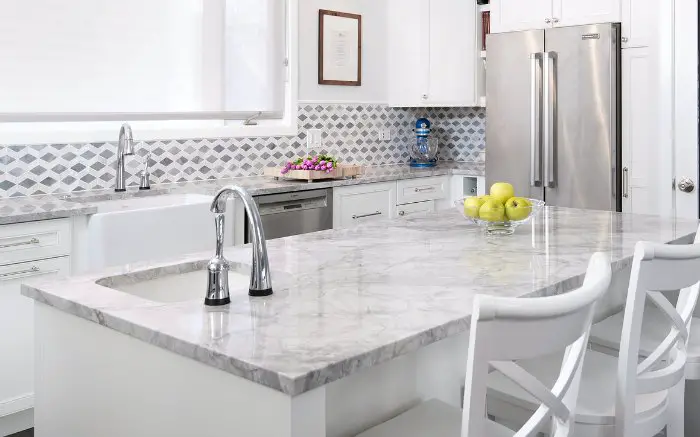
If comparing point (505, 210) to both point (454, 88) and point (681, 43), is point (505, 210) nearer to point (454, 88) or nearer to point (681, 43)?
point (681, 43)

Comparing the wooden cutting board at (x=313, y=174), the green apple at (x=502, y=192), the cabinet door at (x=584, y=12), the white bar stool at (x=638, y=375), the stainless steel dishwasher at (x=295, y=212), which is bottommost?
the white bar stool at (x=638, y=375)

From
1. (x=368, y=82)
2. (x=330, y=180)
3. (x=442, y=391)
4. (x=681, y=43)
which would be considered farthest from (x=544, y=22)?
(x=442, y=391)

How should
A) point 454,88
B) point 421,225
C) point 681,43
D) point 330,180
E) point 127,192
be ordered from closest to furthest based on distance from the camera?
point 421,225
point 127,192
point 681,43
point 330,180
point 454,88

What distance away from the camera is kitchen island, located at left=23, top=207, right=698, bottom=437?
137 centimetres

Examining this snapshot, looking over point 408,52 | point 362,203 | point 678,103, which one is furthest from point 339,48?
point 678,103

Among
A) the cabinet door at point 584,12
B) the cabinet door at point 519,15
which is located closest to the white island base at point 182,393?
the cabinet door at point 584,12

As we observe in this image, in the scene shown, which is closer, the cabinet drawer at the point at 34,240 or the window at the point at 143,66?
the cabinet drawer at the point at 34,240

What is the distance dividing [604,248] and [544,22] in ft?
9.82

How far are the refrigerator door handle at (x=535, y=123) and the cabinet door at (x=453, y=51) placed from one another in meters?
0.62

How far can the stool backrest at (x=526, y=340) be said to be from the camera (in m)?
1.28

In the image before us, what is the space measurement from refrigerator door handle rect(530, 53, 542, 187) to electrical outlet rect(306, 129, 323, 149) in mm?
1471

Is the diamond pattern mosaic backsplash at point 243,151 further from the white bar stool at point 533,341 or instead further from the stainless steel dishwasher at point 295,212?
the white bar stool at point 533,341

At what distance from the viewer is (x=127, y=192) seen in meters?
4.04

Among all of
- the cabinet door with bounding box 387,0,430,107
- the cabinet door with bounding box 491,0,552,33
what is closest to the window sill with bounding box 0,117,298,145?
the cabinet door with bounding box 387,0,430,107
